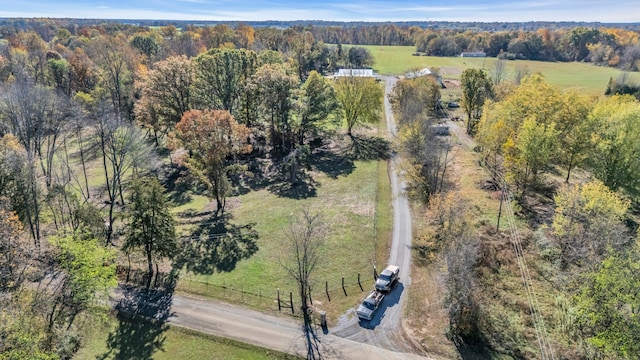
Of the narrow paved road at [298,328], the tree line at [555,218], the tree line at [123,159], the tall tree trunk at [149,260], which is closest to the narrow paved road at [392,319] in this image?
the narrow paved road at [298,328]

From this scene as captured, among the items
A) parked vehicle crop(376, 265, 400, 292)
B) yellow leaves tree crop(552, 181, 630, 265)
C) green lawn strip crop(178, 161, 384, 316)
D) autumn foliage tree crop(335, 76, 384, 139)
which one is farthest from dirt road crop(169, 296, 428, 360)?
autumn foliage tree crop(335, 76, 384, 139)

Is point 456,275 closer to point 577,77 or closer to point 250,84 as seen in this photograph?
point 250,84

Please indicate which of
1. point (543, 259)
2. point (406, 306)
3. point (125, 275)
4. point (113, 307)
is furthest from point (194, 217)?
point (543, 259)

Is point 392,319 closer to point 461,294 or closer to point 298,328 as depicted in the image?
point 461,294

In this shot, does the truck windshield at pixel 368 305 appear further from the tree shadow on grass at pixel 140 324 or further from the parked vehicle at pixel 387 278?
the tree shadow on grass at pixel 140 324

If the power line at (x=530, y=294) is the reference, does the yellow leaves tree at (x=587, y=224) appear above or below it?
above

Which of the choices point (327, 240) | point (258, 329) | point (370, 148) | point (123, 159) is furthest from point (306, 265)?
point (370, 148)
